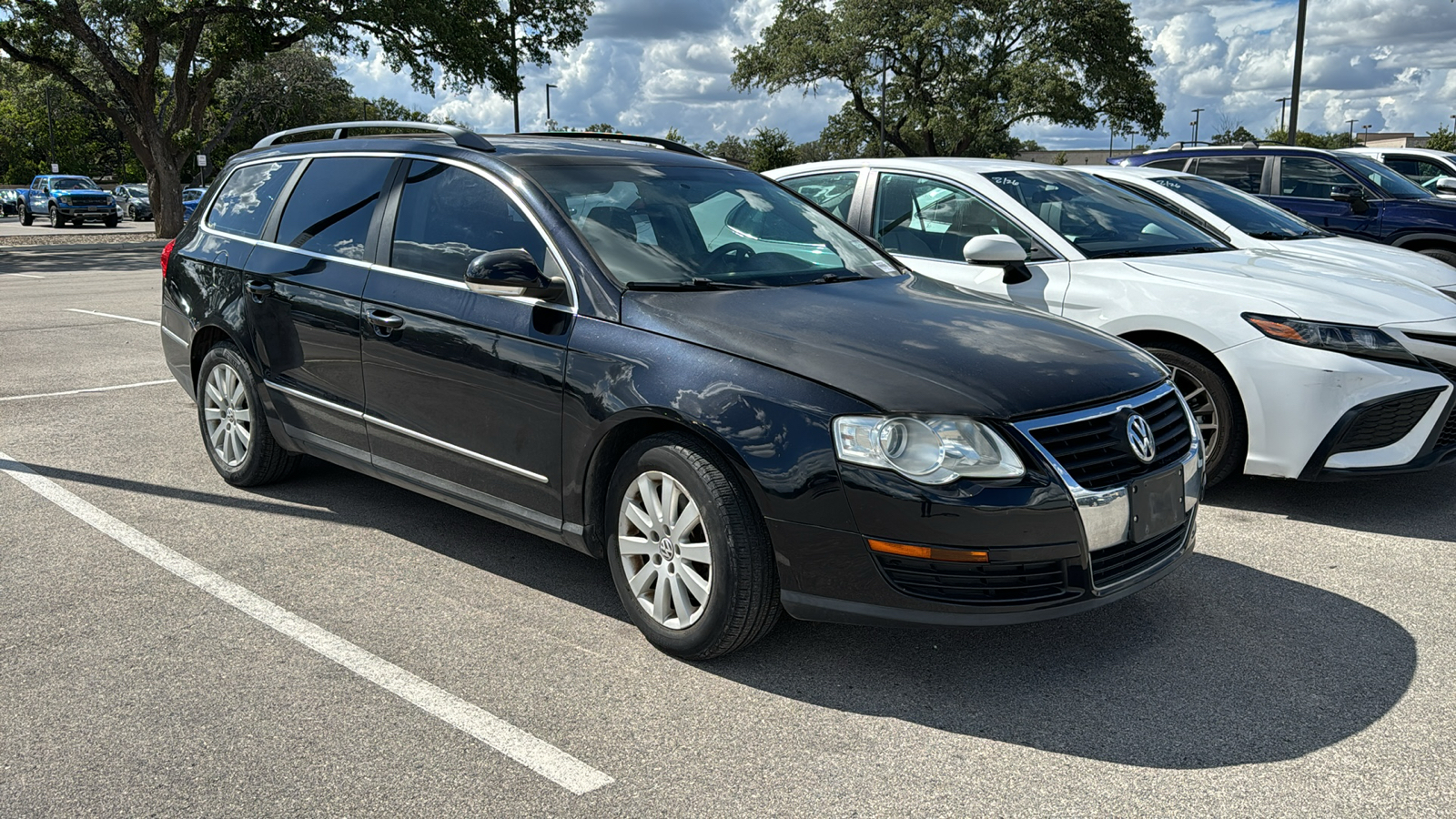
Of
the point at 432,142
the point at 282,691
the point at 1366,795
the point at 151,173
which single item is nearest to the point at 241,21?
the point at 151,173

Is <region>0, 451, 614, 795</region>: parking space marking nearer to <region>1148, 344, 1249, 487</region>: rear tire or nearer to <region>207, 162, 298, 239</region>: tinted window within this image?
<region>207, 162, 298, 239</region>: tinted window

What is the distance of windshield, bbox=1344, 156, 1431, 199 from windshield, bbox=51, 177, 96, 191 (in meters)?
42.5

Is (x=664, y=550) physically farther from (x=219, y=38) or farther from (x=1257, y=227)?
(x=219, y=38)

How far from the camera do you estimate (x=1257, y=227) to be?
789 centimetres

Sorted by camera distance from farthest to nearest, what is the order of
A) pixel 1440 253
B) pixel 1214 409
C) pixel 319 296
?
pixel 1440 253, pixel 1214 409, pixel 319 296

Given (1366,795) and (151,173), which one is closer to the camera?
(1366,795)

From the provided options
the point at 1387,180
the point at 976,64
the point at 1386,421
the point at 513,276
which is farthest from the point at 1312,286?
the point at 976,64

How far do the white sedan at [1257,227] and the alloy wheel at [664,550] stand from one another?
4.96 m

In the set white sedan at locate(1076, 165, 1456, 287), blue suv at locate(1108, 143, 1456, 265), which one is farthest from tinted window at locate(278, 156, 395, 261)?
blue suv at locate(1108, 143, 1456, 265)

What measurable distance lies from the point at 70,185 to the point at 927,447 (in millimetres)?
47050

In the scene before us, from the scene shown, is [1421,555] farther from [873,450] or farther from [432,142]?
[432,142]

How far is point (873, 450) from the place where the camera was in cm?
322

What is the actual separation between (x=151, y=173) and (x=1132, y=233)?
102 ft

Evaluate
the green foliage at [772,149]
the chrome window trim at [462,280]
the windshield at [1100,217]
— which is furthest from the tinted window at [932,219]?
the green foliage at [772,149]
